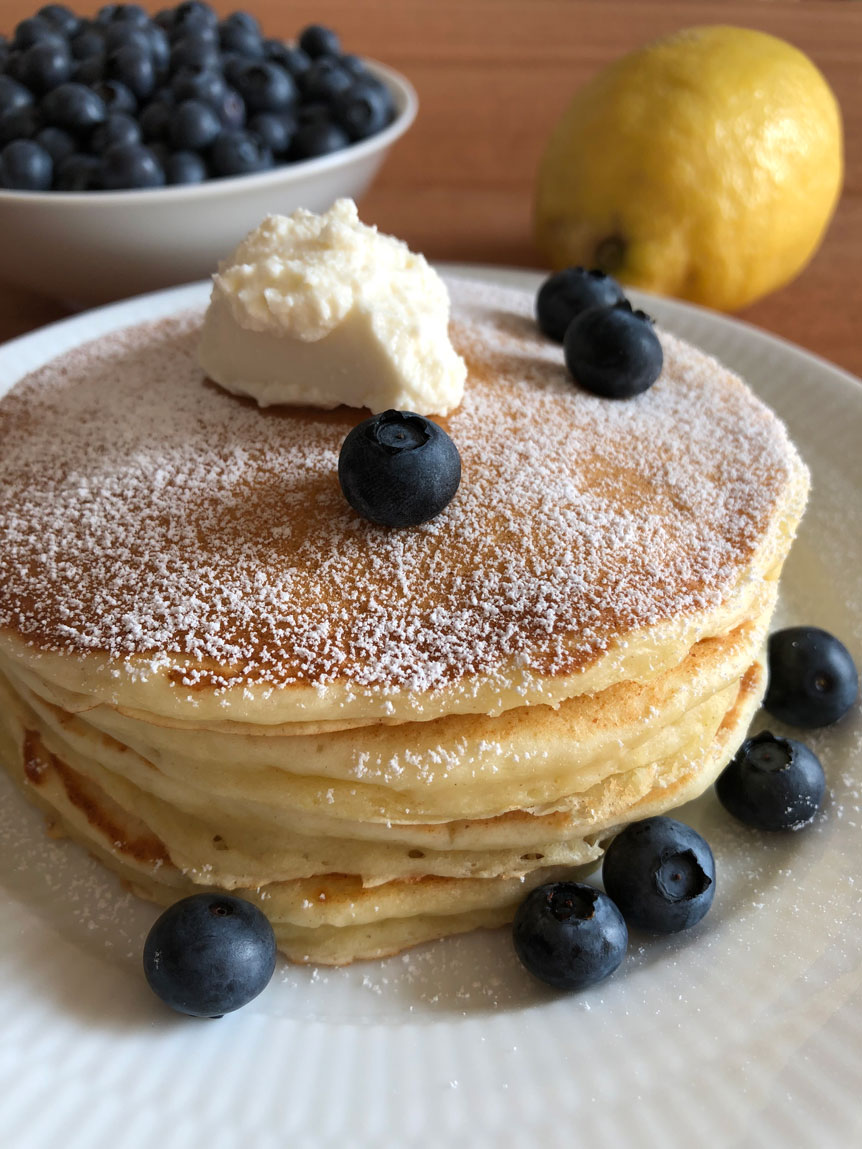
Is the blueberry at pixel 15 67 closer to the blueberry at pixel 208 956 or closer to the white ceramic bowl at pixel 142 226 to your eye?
the white ceramic bowl at pixel 142 226

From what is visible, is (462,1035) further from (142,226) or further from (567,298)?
(142,226)

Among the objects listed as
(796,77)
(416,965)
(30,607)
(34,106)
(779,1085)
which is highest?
(796,77)

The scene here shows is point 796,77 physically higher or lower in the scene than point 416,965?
higher

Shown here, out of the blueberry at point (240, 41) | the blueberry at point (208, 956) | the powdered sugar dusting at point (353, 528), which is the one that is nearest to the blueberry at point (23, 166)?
the blueberry at point (240, 41)

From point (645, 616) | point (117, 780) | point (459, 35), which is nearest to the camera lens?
point (645, 616)

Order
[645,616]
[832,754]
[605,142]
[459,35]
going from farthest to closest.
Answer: [459,35], [605,142], [832,754], [645,616]

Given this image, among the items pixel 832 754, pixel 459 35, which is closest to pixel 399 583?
pixel 832 754

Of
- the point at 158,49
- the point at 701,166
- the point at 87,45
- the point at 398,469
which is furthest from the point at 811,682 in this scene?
the point at 87,45

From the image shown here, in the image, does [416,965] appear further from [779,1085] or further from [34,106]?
[34,106]

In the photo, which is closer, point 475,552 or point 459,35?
point 475,552
